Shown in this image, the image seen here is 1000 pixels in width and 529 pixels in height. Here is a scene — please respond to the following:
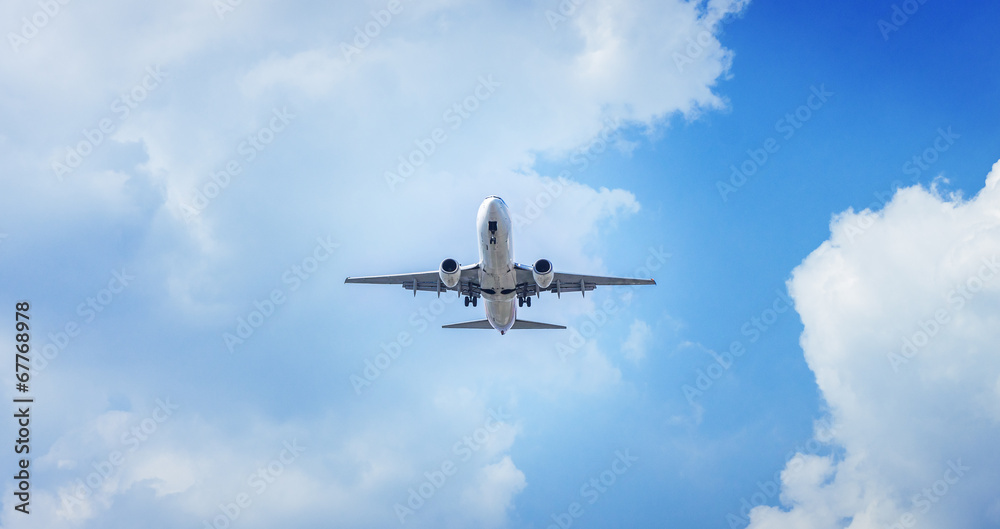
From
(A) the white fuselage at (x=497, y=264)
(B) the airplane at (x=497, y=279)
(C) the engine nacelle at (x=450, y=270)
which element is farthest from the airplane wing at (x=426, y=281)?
(C) the engine nacelle at (x=450, y=270)

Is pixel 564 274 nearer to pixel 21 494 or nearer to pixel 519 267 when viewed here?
pixel 519 267

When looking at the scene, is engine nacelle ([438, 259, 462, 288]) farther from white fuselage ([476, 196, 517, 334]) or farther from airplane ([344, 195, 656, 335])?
white fuselage ([476, 196, 517, 334])

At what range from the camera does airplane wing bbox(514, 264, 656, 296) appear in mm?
50188

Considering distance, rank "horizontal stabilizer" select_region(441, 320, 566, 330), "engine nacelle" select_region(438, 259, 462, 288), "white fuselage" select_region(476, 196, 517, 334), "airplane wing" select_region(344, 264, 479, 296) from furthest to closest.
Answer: "horizontal stabilizer" select_region(441, 320, 566, 330) < "airplane wing" select_region(344, 264, 479, 296) < "engine nacelle" select_region(438, 259, 462, 288) < "white fuselage" select_region(476, 196, 517, 334)

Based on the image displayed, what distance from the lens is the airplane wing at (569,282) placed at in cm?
5019

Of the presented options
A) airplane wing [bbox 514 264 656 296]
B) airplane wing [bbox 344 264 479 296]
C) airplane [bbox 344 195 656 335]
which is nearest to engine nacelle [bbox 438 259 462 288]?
airplane [bbox 344 195 656 335]

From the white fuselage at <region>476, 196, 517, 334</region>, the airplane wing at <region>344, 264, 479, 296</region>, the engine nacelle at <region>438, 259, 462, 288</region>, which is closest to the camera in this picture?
the white fuselage at <region>476, 196, 517, 334</region>

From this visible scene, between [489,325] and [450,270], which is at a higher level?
[489,325]

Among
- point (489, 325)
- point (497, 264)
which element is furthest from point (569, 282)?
point (497, 264)

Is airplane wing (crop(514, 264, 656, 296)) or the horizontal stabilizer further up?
airplane wing (crop(514, 264, 656, 296))

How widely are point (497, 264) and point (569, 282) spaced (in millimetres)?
9912

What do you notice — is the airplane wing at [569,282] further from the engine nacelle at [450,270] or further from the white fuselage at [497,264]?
the engine nacelle at [450,270]

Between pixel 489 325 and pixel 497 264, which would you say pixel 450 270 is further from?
pixel 489 325

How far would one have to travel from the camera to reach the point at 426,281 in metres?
51.5
